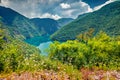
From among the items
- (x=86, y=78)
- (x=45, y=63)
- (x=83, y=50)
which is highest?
(x=83, y=50)

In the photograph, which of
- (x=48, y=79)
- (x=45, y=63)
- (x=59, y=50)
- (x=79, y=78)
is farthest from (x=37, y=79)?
(x=59, y=50)

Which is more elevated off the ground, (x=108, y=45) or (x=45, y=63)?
(x=108, y=45)

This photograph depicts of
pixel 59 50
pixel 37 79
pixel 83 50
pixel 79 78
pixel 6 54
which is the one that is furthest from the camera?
pixel 59 50

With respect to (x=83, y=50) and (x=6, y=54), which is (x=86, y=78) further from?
(x=83, y=50)

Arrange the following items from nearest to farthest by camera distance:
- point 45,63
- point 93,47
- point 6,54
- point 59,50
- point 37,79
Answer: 1. point 37,79
2. point 45,63
3. point 6,54
4. point 93,47
5. point 59,50

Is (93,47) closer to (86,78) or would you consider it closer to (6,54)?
(6,54)

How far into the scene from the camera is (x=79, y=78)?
53.8ft

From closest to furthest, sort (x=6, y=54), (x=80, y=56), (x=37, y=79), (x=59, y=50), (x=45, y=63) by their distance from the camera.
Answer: (x=37, y=79)
(x=45, y=63)
(x=6, y=54)
(x=80, y=56)
(x=59, y=50)

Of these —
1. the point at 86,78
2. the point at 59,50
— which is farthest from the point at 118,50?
the point at 86,78

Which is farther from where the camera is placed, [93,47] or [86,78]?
[93,47]

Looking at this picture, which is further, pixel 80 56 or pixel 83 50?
pixel 83 50

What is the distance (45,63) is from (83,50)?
1826 centimetres

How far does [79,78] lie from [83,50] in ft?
83.9

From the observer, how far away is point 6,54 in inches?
1035
